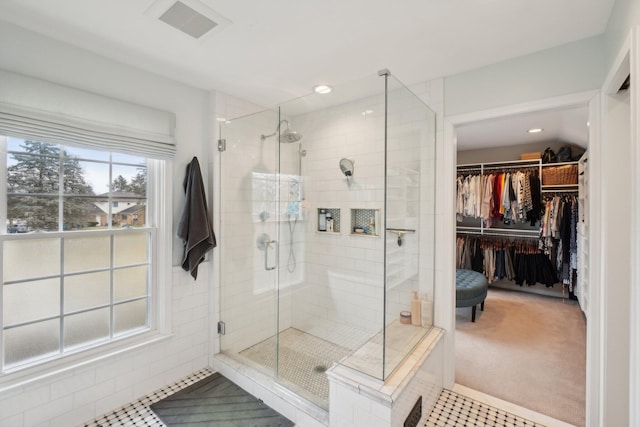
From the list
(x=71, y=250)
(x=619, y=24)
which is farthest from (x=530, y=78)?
(x=71, y=250)

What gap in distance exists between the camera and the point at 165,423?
1919 millimetres

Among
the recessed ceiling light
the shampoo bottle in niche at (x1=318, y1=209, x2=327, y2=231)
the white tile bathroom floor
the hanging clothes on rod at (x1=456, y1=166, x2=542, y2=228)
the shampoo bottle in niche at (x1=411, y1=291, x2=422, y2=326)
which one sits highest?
the recessed ceiling light

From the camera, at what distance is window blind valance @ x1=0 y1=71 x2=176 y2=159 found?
163cm

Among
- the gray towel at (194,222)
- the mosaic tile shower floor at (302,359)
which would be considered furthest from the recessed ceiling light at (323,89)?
the mosaic tile shower floor at (302,359)

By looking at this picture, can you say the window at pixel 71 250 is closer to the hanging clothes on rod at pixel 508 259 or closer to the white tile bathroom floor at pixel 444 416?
the white tile bathroom floor at pixel 444 416

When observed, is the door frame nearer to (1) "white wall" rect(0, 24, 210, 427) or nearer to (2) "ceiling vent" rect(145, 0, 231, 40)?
(2) "ceiling vent" rect(145, 0, 231, 40)

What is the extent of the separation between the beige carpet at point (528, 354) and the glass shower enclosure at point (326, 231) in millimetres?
873

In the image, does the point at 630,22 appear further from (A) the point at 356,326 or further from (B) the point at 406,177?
(A) the point at 356,326

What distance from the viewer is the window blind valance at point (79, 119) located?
1.63 metres

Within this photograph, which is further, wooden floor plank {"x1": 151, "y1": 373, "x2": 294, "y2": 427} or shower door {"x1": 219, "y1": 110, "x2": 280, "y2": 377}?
shower door {"x1": 219, "y1": 110, "x2": 280, "y2": 377}

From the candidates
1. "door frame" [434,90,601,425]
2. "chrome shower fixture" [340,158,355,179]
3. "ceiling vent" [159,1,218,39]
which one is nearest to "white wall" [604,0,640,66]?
"door frame" [434,90,601,425]

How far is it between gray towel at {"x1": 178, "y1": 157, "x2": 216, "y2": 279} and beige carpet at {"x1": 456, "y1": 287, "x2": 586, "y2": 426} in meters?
2.42

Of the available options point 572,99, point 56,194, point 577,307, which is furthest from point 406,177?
point 577,307

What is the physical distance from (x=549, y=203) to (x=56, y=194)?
5586 millimetres
